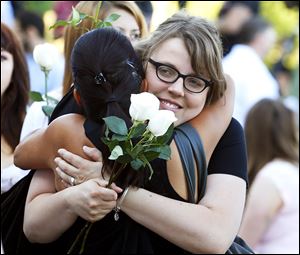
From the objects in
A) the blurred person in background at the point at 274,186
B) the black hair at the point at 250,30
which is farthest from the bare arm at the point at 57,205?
the black hair at the point at 250,30

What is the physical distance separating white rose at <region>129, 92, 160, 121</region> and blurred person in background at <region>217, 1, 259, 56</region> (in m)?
5.81

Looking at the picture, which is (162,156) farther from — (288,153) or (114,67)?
(288,153)

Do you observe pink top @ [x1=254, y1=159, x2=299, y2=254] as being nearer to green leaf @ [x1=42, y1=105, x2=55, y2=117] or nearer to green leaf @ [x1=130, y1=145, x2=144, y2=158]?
green leaf @ [x1=42, y1=105, x2=55, y2=117]

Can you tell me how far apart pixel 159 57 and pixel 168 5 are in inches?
86.4

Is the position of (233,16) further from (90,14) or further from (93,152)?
(93,152)

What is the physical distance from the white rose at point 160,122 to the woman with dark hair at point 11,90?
1894mm

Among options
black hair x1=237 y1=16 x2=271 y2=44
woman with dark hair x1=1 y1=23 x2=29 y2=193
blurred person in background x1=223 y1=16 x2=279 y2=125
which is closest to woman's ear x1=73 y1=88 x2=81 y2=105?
woman with dark hair x1=1 y1=23 x2=29 y2=193

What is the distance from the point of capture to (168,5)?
505cm

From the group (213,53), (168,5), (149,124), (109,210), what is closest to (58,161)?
(109,210)

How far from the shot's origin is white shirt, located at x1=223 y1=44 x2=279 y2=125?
6.91 metres

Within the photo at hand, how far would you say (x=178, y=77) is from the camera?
2863 mm

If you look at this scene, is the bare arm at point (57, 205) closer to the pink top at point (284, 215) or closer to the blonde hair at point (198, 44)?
the blonde hair at point (198, 44)

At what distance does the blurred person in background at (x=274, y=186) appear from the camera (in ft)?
16.4

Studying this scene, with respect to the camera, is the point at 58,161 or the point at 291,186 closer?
the point at 58,161
